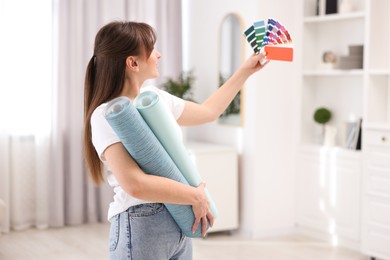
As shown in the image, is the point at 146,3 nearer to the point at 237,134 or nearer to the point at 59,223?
the point at 237,134

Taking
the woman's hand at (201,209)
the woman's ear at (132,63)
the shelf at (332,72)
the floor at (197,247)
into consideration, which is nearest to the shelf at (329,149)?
the shelf at (332,72)

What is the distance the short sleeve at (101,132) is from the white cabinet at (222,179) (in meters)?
2.80

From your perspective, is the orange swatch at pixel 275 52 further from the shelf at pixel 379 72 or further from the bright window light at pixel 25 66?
the bright window light at pixel 25 66

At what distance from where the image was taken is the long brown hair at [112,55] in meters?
1.65

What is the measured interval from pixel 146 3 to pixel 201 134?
1.19 m

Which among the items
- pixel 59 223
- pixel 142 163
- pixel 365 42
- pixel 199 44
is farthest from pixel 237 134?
pixel 142 163

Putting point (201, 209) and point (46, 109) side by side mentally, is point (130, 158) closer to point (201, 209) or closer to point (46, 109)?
point (201, 209)

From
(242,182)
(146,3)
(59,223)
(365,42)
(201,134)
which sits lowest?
(59,223)

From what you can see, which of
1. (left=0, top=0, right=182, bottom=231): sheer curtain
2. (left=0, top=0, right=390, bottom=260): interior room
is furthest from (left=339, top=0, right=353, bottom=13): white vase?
(left=0, top=0, right=182, bottom=231): sheer curtain

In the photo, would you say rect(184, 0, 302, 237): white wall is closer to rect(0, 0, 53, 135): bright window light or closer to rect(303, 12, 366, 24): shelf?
rect(303, 12, 366, 24): shelf

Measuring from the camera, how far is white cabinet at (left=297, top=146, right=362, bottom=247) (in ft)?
13.7

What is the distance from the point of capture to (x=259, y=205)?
452cm

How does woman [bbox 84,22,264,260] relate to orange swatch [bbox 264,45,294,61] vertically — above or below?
below

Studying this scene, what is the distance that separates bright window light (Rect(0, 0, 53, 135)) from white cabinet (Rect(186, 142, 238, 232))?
1.24 meters
